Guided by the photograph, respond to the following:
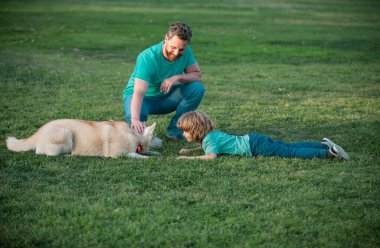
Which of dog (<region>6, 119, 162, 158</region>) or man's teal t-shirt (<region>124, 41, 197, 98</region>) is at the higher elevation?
man's teal t-shirt (<region>124, 41, 197, 98</region>)

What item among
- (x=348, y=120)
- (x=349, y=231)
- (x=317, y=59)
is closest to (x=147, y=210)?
(x=349, y=231)

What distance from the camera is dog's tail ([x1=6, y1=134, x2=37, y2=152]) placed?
716cm

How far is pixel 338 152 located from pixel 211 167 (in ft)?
5.62

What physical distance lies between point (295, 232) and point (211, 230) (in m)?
0.78

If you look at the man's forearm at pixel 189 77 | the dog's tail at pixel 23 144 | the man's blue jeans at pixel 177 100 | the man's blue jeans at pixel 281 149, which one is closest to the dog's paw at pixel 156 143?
the man's blue jeans at pixel 177 100

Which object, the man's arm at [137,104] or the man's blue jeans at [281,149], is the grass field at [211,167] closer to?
the man's blue jeans at [281,149]

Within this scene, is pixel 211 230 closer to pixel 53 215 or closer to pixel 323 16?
pixel 53 215

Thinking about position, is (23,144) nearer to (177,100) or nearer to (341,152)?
(177,100)

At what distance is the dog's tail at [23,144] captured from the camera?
7156mm

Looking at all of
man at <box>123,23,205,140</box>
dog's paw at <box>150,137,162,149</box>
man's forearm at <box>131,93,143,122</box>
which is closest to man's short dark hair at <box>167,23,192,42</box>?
man at <box>123,23,205,140</box>

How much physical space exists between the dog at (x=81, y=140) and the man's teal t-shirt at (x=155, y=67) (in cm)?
98

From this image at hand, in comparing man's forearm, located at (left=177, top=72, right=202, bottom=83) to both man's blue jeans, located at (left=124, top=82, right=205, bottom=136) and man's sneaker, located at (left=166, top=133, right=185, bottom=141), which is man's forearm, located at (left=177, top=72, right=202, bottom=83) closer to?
man's blue jeans, located at (left=124, top=82, right=205, bottom=136)

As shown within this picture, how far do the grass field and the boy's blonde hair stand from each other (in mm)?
487

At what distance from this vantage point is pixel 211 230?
494 cm
